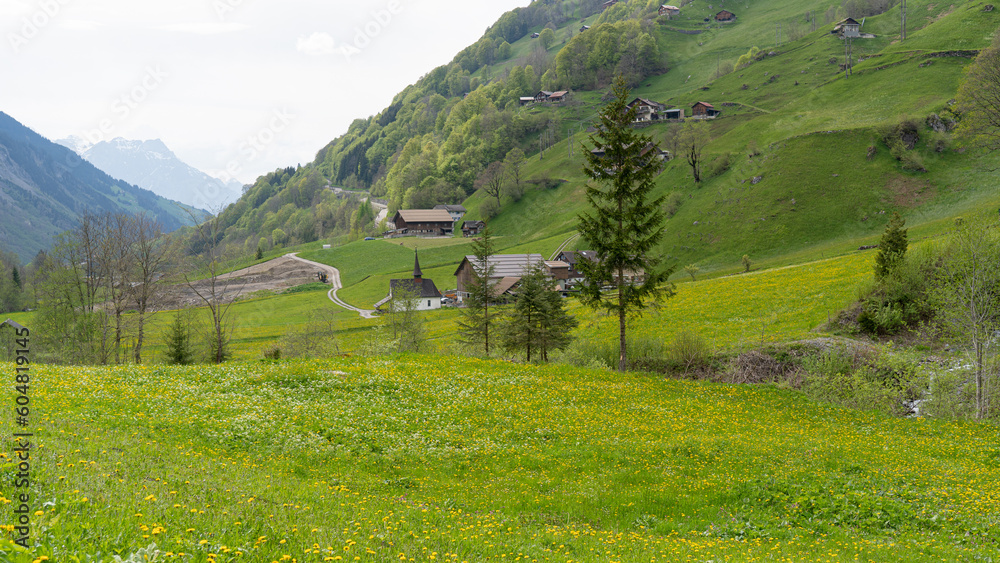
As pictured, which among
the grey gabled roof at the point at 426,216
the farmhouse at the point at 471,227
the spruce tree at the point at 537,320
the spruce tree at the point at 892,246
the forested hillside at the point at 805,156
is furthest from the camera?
the grey gabled roof at the point at 426,216

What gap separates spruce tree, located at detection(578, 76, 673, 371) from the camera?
33125 mm

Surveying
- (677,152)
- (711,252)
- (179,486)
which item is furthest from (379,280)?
(179,486)

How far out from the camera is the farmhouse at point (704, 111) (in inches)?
6284

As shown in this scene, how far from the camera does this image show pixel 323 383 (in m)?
24.3

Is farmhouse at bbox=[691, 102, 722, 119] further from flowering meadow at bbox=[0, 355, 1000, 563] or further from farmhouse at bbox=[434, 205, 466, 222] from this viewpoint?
flowering meadow at bbox=[0, 355, 1000, 563]

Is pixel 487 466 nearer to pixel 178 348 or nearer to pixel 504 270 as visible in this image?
pixel 178 348

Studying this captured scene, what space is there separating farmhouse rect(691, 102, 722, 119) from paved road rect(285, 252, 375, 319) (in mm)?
120166

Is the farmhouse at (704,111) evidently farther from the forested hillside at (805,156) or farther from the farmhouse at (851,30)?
the farmhouse at (851,30)

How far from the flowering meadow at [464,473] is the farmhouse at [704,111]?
499 ft

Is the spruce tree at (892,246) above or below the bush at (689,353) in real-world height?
above

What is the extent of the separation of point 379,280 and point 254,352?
51669mm

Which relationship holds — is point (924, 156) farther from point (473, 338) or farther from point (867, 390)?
point (473, 338)

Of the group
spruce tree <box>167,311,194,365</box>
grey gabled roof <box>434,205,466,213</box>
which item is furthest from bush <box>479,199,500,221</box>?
spruce tree <box>167,311,194,365</box>

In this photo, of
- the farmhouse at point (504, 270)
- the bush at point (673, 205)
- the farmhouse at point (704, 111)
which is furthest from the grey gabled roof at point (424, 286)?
the farmhouse at point (704, 111)
